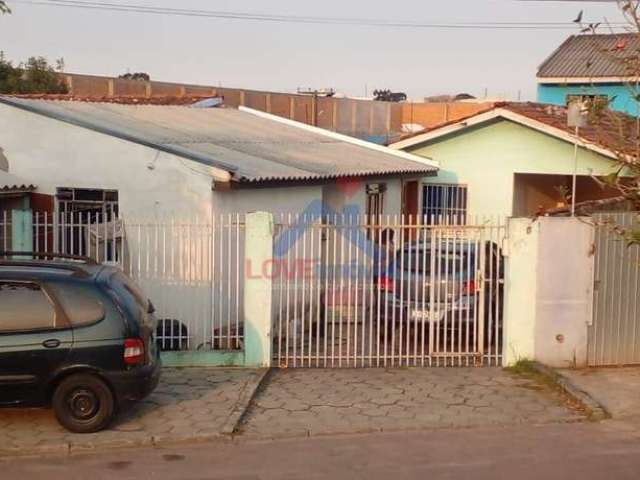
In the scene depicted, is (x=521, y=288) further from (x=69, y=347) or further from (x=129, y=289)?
(x=69, y=347)

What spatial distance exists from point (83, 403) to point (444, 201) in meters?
12.8

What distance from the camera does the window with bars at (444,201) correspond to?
18703mm

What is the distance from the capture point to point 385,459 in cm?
722

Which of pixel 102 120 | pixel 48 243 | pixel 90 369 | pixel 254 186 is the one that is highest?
pixel 102 120

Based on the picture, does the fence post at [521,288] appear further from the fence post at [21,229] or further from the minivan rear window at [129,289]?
the fence post at [21,229]

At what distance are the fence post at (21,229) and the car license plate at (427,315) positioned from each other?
16.6 ft

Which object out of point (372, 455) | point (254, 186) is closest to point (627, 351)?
point (372, 455)

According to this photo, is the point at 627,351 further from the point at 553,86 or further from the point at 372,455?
the point at 553,86

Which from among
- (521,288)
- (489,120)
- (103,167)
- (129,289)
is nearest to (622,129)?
(521,288)

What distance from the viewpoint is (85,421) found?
768cm

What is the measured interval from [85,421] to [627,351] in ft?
21.8

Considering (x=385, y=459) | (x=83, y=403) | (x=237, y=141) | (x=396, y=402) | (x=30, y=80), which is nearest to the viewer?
(x=385, y=459)

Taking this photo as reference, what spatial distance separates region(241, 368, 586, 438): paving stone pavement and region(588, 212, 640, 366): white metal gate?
1.28m

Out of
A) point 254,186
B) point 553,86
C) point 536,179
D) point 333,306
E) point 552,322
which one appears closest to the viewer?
point 552,322
